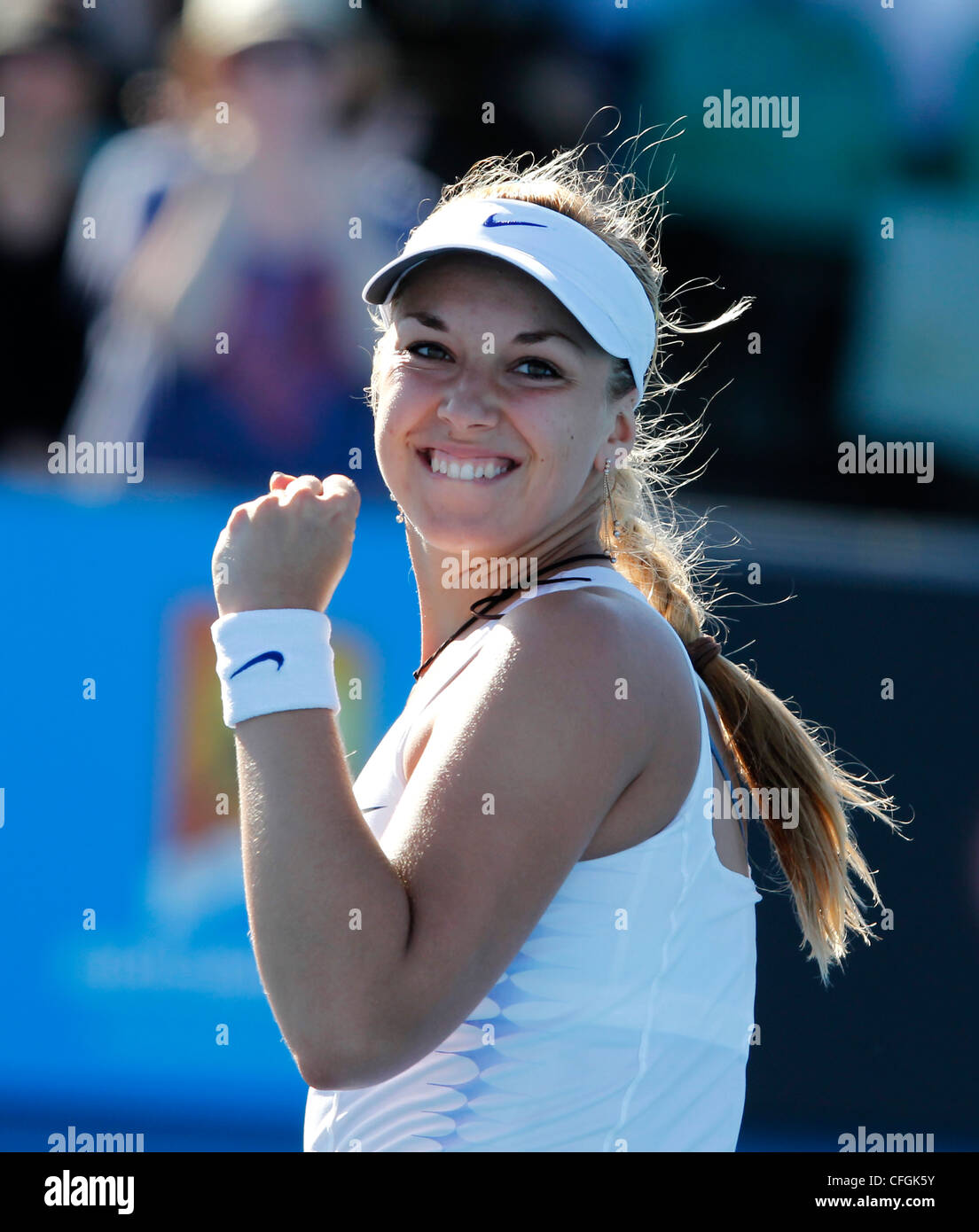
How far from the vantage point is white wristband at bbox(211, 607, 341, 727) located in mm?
1302

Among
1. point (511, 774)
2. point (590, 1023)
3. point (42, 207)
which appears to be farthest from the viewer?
point (42, 207)

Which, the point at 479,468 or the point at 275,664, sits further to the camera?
the point at 479,468

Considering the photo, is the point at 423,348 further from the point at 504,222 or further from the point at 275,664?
the point at 275,664

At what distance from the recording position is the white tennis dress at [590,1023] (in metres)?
1.35

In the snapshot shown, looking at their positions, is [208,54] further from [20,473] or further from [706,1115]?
[706,1115]

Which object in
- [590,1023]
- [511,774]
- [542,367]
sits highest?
[542,367]

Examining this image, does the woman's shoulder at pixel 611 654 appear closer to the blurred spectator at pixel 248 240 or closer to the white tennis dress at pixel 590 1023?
the white tennis dress at pixel 590 1023

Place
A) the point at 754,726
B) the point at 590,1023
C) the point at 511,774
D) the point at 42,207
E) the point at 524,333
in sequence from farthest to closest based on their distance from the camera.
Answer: the point at 42,207 → the point at 754,726 → the point at 524,333 → the point at 590,1023 → the point at 511,774

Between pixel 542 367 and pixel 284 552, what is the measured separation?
0.38m

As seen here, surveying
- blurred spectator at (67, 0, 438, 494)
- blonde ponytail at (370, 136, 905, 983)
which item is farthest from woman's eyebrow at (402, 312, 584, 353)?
blurred spectator at (67, 0, 438, 494)

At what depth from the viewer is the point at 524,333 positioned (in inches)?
61.1

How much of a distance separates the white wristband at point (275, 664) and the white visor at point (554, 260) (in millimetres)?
453

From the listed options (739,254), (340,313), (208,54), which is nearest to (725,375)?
(739,254)

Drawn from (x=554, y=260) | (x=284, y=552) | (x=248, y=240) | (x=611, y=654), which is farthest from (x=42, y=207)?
(x=611, y=654)
